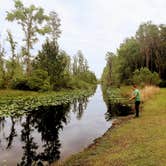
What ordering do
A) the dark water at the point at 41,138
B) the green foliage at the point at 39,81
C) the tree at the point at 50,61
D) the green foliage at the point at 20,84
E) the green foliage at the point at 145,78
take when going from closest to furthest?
the dark water at the point at 41,138 < the green foliage at the point at 39,81 < the green foliage at the point at 20,84 < the green foliage at the point at 145,78 < the tree at the point at 50,61

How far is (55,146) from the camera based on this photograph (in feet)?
40.4

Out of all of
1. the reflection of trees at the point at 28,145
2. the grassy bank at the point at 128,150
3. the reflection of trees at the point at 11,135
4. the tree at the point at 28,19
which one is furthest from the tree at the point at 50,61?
the grassy bank at the point at 128,150

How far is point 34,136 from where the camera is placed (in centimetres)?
1436

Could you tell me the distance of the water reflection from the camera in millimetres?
10609

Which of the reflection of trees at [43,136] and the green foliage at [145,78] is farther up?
the green foliage at [145,78]

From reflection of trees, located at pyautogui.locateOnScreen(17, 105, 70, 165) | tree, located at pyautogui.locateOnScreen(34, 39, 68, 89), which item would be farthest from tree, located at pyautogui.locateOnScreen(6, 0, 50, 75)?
reflection of trees, located at pyautogui.locateOnScreen(17, 105, 70, 165)

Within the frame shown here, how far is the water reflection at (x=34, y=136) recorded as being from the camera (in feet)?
34.8

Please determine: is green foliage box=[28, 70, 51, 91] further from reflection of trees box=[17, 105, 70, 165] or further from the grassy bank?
the grassy bank

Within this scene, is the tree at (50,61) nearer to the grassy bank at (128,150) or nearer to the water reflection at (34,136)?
the water reflection at (34,136)

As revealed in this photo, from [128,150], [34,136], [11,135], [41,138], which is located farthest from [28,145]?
[128,150]

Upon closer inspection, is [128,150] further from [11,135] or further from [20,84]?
[20,84]

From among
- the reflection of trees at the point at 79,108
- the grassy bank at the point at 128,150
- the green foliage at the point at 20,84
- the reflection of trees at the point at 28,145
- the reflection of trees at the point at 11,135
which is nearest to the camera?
the grassy bank at the point at 128,150

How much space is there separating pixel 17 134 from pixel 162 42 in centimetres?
5590

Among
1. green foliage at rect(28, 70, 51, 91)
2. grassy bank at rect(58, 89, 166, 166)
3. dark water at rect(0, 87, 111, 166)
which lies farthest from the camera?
green foliage at rect(28, 70, 51, 91)
